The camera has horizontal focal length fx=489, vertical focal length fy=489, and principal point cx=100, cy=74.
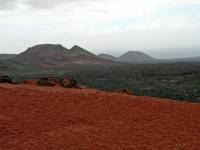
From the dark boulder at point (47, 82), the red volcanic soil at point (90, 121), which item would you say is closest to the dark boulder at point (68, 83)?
the dark boulder at point (47, 82)

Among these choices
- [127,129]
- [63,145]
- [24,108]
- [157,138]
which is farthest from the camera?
[24,108]

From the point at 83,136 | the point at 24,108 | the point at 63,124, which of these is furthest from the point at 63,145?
the point at 24,108

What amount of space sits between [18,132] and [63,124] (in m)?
2.20

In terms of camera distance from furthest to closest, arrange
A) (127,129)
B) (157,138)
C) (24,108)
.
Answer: (24,108) → (127,129) → (157,138)

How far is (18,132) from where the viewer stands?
18281mm

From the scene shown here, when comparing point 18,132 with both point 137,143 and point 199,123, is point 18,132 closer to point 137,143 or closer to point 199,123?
point 137,143

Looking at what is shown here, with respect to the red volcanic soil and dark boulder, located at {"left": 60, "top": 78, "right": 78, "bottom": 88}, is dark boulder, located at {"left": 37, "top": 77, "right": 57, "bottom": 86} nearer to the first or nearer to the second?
dark boulder, located at {"left": 60, "top": 78, "right": 78, "bottom": 88}

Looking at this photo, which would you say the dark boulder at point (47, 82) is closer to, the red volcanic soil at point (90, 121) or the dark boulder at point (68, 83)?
the dark boulder at point (68, 83)

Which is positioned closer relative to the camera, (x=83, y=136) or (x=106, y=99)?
(x=83, y=136)

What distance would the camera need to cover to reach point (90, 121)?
20.4 meters

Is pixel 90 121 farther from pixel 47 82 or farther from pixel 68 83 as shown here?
pixel 68 83

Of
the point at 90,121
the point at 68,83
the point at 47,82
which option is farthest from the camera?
the point at 68,83

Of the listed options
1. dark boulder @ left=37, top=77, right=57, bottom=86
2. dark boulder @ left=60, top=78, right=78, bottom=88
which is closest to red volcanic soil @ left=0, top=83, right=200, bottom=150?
dark boulder @ left=37, top=77, right=57, bottom=86

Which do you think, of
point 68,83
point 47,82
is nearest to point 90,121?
point 47,82
